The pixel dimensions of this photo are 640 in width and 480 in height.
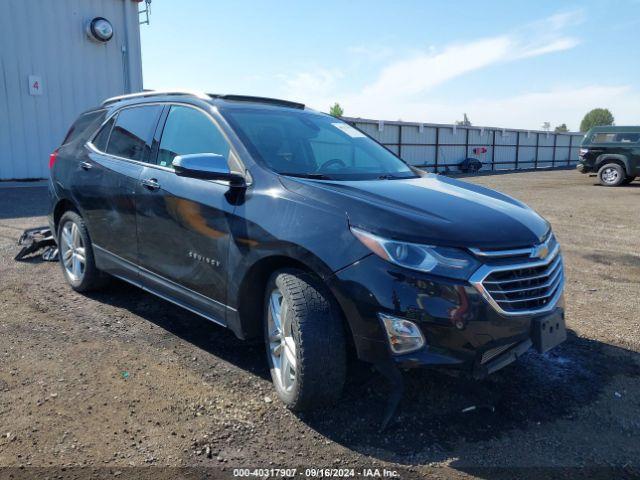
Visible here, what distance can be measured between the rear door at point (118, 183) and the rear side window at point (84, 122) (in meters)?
0.26

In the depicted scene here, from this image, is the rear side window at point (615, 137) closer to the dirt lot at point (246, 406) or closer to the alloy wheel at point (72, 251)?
the dirt lot at point (246, 406)

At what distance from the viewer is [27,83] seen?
13.0 metres

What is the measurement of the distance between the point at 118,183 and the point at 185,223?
37.9 inches

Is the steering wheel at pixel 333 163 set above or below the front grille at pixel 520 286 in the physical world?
above

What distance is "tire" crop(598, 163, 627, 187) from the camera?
55.9 feet

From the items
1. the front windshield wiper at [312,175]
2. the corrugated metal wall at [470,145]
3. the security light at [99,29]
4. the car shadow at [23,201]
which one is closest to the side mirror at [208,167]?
the front windshield wiper at [312,175]

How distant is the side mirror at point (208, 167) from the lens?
295 cm

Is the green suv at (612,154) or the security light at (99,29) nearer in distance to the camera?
the security light at (99,29)

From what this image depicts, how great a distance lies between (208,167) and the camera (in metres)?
2.96

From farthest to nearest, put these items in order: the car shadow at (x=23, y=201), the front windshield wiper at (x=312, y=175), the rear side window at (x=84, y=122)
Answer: the car shadow at (x=23, y=201)
the rear side window at (x=84, y=122)
the front windshield wiper at (x=312, y=175)

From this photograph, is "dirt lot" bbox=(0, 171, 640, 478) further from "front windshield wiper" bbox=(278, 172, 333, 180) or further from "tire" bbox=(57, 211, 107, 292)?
"front windshield wiper" bbox=(278, 172, 333, 180)

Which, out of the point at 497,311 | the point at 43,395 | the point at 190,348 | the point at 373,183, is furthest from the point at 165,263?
the point at 497,311

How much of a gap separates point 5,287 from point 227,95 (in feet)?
9.50

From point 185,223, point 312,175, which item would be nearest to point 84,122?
point 185,223
